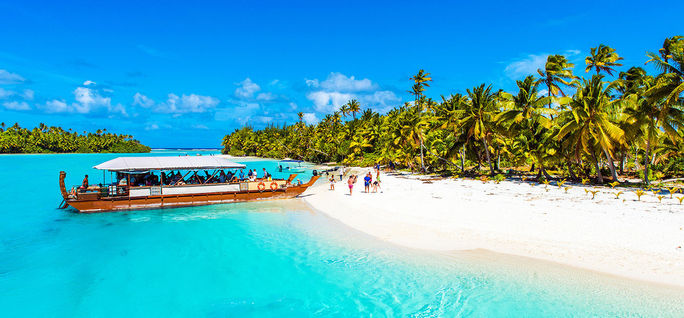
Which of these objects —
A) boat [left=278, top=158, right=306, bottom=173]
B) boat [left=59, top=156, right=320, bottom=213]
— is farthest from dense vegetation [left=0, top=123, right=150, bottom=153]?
boat [left=59, top=156, right=320, bottom=213]

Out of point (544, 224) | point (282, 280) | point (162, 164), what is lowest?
point (282, 280)

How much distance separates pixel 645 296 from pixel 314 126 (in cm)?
9087

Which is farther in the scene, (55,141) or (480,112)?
(55,141)

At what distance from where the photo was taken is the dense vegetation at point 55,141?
11538cm

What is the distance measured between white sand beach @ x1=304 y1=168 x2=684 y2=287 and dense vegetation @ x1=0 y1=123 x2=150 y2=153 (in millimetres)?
141804

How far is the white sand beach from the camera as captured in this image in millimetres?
9984

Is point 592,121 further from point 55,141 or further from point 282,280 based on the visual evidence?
point 55,141

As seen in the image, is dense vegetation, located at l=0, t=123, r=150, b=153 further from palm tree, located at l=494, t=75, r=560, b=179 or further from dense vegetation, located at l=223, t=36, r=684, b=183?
palm tree, located at l=494, t=75, r=560, b=179

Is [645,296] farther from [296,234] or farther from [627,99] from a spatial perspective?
[627,99]

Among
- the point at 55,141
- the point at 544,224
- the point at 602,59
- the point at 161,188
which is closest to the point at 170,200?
the point at 161,188

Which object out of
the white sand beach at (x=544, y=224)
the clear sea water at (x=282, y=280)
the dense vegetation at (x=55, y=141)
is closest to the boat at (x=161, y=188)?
the clear sea water at (x=282, y=280)

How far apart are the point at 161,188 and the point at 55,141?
138738mm

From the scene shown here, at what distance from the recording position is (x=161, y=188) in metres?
20.0

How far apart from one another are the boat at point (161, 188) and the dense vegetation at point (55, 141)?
131 metres
